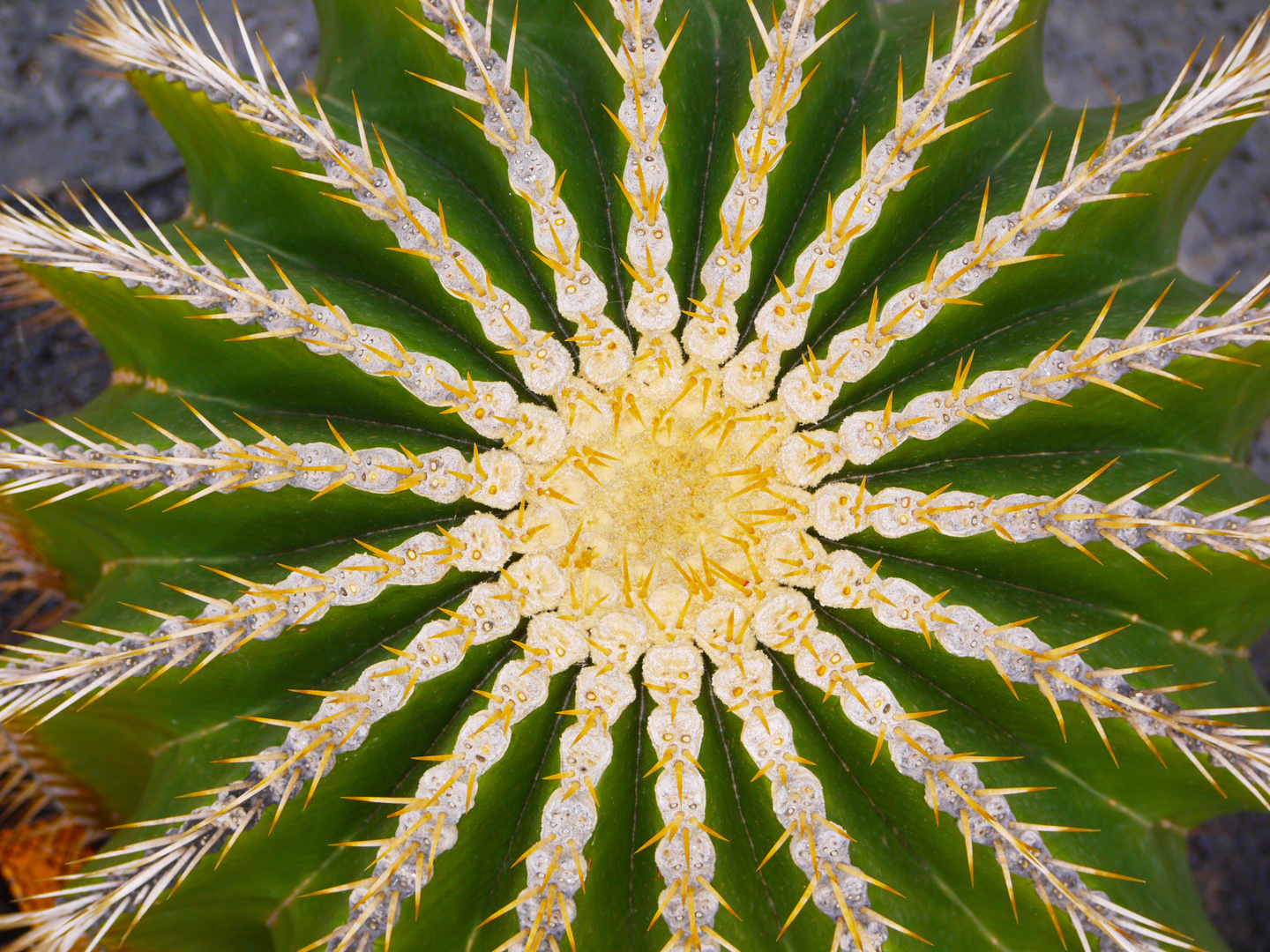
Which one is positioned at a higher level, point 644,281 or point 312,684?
point 644,281

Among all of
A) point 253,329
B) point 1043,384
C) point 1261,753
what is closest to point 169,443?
point 253,329

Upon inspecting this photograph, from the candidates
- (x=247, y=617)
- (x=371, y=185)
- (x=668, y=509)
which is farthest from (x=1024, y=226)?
(x=247, y=617)

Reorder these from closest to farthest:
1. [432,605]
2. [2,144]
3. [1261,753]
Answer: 1. [1261,753]
2. [432,605]
3. [2,144]

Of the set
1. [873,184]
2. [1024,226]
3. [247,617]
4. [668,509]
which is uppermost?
[873,184]

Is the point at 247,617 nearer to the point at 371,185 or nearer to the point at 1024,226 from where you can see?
the point at 371,185

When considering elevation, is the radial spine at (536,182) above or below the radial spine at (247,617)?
above

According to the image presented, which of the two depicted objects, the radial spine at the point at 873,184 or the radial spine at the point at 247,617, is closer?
the radial spine at the point at 247,617

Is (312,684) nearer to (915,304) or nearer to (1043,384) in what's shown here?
(915,304)

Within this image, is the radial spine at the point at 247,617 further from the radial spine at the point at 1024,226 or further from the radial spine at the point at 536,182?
the radial spine at the point at 1024,226

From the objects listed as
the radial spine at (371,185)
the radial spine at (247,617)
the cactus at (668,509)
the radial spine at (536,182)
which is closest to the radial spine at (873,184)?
the cactus at (668,509)
